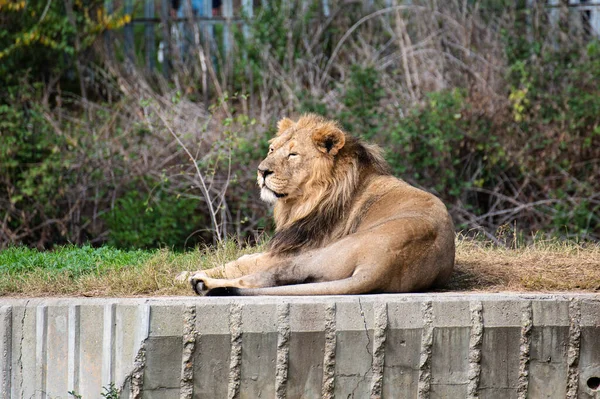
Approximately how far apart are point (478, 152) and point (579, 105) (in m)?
1.29

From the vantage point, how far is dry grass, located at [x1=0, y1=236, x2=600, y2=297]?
209 inches

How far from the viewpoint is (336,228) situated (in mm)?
5441

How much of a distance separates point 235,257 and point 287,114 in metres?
5.45

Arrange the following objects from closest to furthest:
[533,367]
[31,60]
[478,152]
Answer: [533,367]
[478,152]
[31,60]

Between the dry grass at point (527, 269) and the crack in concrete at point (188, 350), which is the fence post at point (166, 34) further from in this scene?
the crack in concrete at point (188, 350)

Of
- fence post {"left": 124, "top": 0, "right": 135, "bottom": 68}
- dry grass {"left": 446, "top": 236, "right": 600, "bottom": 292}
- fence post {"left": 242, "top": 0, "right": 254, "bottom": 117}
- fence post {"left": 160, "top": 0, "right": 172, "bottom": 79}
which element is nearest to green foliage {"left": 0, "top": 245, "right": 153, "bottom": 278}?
dry grass {"left": 446, "top": 236, "right": 600, "bottom": 292}

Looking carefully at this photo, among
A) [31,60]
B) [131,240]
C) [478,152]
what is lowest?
[131,240]

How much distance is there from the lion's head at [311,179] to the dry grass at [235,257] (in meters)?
0.73

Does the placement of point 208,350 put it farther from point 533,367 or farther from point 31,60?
point 31,60

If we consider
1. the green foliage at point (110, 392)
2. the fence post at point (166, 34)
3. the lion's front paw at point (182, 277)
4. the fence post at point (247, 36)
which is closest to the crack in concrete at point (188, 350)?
the green foliage at point (110, 392)

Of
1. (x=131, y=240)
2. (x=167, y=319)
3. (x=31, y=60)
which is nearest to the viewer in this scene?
(x=167, y=319)

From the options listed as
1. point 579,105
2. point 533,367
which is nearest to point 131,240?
point 579,105

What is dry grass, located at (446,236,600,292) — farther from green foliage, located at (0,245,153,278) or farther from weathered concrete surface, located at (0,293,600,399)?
green foliage, located at (0,245,153,278)

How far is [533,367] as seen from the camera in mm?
4770
